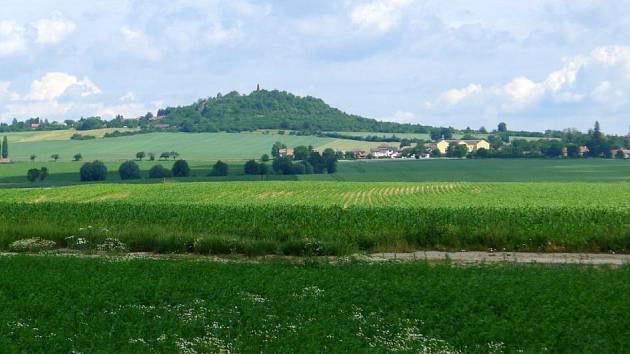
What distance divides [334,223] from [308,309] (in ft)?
74.6

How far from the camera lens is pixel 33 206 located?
4784cm

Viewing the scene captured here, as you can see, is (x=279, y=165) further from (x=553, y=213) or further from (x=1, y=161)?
(x=553, y=213)

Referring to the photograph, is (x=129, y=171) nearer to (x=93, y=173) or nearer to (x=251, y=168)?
(x=93, y=173)

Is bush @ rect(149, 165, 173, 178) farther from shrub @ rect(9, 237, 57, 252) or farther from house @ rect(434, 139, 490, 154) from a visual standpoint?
shrub @ rect(9, 237, 57, 252)

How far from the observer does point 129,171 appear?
101 meters

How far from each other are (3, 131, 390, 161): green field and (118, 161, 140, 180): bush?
2462 centimetres

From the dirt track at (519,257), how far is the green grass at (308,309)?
5234 mm

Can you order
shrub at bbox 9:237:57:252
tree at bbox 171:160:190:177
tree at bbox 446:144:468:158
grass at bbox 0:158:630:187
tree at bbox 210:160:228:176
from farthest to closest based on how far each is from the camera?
tree at bbox 446:144:468:158, tree at bbox 210:160:228:176, tree at bbox 171:160:190:177, grass at bbox 0:158:630:187, shrub at bbox 9:237:57:252

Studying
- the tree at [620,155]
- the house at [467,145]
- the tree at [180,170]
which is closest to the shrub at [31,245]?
the tree at [180,170]

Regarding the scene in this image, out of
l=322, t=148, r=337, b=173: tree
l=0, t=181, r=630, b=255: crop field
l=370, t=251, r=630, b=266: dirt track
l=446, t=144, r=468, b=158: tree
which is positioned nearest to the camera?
l=370, t=251, r=630, b=266: dirt track

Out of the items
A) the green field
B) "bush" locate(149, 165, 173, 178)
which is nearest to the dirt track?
"bush" locate(149, 165, 173, 178)

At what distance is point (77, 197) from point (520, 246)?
45.7m

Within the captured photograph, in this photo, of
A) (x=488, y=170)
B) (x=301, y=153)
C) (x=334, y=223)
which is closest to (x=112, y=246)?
(x=334, y=223)

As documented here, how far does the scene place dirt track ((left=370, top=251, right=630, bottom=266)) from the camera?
1069 inches
